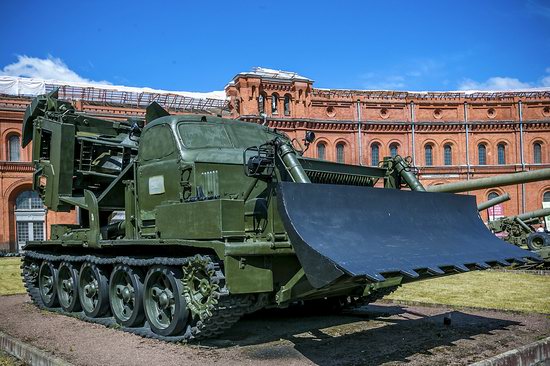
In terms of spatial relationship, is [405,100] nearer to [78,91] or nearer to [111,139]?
[78,91]

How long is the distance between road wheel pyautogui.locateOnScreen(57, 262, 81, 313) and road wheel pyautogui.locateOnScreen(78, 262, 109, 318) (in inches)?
8.9

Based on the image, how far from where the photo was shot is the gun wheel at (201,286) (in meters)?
6.29

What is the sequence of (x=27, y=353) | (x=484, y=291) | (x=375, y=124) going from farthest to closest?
(x=375, y=124)
(x=484, y=291)
(x=27, y=353)

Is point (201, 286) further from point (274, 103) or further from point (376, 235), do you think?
point (274, 103)

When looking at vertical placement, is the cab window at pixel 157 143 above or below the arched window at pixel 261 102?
below

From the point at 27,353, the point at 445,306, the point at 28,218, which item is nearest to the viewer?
the point at 27,353

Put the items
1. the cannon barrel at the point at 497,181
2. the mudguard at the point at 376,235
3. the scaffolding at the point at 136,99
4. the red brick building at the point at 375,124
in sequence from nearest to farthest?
the mudguard at the point at 376,235 → the cannon barrel at the point at 497,181 → the red brick building at the point at 375,124 → the scaffolding at the point at 136,99

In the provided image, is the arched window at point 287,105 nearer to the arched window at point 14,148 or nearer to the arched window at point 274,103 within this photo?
the arched window at point 274,103

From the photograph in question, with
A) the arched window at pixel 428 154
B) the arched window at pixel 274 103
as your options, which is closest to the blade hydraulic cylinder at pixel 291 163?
the arched window at pixel 274 103

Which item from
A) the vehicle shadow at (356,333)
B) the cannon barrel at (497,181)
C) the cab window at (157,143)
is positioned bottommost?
the vehicle shadow at (356,333)

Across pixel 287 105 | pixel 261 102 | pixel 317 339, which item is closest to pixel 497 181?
pixel 317 339

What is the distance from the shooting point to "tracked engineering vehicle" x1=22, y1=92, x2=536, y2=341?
5785mm

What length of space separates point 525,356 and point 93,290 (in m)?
6.12

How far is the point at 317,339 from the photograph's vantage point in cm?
727
